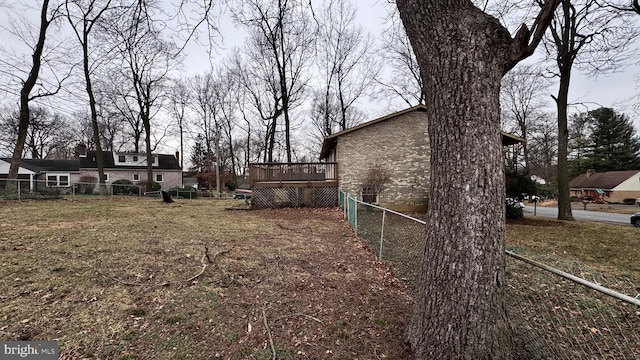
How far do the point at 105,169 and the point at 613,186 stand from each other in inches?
2282

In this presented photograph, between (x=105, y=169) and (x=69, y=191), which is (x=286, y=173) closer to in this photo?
(x=69, y=191)

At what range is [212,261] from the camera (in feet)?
13.9

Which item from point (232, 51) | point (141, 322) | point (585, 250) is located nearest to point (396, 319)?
point (141, 322)

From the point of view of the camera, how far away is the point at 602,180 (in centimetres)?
3284

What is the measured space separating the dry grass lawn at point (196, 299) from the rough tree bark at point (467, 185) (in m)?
0.57

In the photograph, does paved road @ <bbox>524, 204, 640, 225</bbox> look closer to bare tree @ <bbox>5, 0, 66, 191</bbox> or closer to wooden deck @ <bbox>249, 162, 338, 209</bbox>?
wooden deck @ <bbox>249, 162, 338, 209</bbox>

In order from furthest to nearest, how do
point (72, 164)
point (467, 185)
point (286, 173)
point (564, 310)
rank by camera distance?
point (72, 164) < point (286, 173) < point (564, 310) < point (467, 185)

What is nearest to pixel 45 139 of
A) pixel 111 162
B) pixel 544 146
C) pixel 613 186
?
pixel 111 162

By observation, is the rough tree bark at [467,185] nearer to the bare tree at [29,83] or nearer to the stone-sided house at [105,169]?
the bare tree at [29,83]

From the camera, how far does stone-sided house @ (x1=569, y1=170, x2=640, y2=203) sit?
101 ft

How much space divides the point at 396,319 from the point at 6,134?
42.3 meters

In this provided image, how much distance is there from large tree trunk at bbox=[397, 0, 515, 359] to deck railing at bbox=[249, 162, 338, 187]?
11.1 m

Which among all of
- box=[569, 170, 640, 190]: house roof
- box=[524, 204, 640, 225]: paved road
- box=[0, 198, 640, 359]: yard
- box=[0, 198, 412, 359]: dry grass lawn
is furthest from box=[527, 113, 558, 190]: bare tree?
box=[0, 198, 412, 359]: dry grass lawn

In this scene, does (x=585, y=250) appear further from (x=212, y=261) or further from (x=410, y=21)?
(x=212, y=261)
